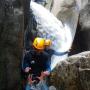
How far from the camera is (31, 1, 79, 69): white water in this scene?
588 cm

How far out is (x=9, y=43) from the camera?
16.5 feet

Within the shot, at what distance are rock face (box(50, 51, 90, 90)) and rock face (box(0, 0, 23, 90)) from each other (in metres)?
0.63

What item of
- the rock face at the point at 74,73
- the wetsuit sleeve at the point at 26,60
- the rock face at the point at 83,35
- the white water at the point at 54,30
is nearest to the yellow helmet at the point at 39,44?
the wetsuit sleeve at the point at 26,60

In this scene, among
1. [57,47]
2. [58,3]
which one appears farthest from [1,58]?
[58,3]

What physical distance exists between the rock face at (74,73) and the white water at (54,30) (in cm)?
65

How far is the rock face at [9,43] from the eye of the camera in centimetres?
504

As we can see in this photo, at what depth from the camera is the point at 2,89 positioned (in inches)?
199

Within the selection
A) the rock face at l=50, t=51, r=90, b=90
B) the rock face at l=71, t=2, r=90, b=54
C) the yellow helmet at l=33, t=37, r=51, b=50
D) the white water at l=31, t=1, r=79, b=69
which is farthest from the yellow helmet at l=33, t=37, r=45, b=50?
the rock face at l=71, t=2, r=90, b=54

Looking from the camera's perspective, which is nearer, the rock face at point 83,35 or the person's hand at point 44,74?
the person's hand at point 44,74

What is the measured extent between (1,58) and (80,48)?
210cm

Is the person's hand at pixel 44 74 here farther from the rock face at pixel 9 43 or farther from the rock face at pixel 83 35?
the rock face at pixel 83 35

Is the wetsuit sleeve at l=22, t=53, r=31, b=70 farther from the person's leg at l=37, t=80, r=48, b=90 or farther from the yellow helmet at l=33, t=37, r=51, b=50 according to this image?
the person's leg at l=37, t=80, r=48, b=90

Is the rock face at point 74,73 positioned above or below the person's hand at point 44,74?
above

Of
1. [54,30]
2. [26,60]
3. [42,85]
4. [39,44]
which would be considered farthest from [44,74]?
[54,30]
